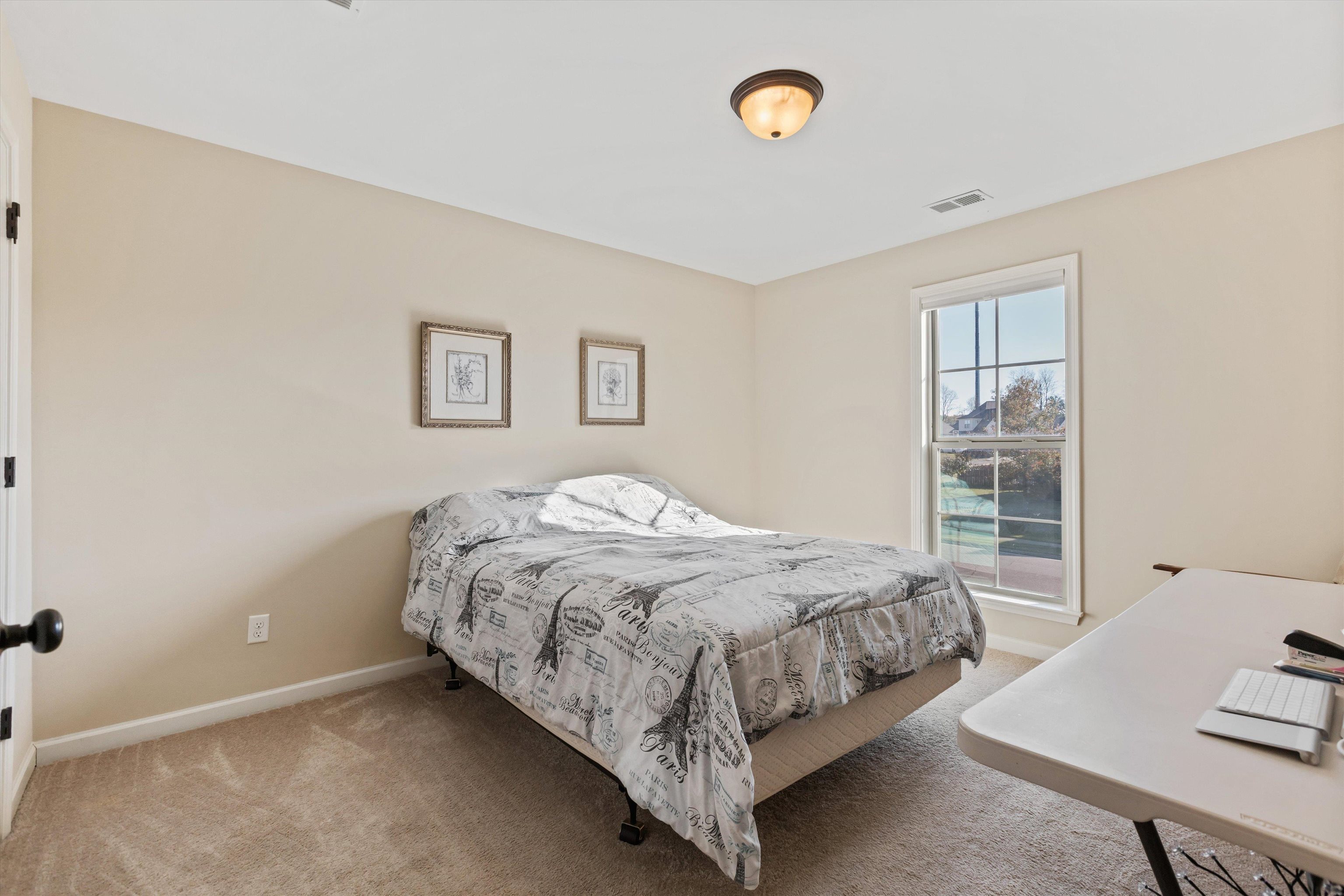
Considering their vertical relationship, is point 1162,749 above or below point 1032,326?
below

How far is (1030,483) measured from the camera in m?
3.39


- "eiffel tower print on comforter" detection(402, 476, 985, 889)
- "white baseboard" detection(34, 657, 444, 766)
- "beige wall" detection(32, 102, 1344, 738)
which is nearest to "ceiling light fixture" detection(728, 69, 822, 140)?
"eiffel tower print on comforter" detection(402, 476, 985, 889)

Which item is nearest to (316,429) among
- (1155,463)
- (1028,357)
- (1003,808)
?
(1003,808)

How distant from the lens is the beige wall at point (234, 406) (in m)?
2.30

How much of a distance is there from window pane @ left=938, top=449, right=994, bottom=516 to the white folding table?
7.32 feet

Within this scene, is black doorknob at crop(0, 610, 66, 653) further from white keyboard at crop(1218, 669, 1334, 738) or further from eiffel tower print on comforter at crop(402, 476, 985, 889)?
white keyboard at crop(1218, 669, 1334, 738)

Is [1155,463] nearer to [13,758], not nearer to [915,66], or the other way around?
[915,66]

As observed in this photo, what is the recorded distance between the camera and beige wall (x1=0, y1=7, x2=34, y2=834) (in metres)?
1.91

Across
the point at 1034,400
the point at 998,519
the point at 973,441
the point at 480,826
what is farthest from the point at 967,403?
the point at 480,826

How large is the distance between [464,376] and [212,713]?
5.85 ft

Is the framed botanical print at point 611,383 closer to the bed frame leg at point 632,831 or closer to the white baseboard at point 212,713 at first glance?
the white baseboard at point 212,713

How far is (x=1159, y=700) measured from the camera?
39.9 inches

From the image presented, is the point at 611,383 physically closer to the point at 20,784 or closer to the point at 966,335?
the point at 966,335

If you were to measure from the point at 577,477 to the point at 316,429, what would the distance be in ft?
4.51
